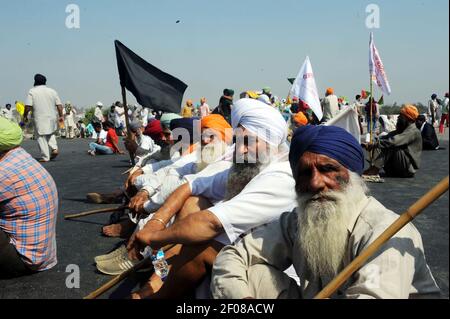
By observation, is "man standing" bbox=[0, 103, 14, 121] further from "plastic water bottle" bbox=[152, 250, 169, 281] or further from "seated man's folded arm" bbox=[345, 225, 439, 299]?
"seated man's folded arm" bbox=[345, 225, 439, 299]

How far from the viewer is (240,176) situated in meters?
2.91

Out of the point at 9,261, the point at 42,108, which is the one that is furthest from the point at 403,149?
the point at 42,108

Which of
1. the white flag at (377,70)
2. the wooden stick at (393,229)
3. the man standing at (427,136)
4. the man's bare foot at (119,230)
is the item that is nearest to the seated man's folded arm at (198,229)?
the wooden stick at (393,229)

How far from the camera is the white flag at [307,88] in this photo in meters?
7.91

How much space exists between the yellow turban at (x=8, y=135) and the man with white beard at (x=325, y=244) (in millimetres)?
2228

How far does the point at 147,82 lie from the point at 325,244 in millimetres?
4271

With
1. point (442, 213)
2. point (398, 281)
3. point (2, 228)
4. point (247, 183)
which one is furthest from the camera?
point (442, 213)

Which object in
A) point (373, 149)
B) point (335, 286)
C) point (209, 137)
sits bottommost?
point (373, 149)

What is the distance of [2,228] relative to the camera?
354 centimetres

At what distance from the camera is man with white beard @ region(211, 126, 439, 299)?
1718 millimetres
